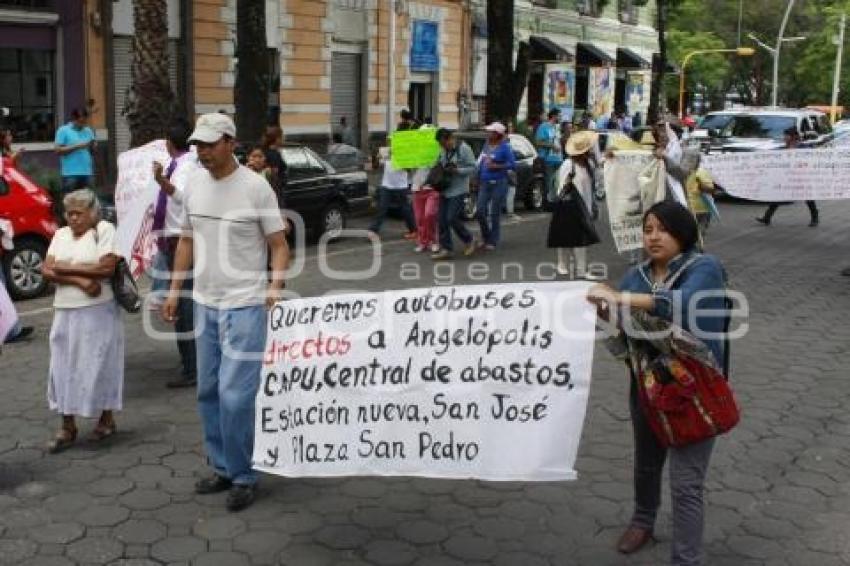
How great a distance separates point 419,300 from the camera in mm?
4277

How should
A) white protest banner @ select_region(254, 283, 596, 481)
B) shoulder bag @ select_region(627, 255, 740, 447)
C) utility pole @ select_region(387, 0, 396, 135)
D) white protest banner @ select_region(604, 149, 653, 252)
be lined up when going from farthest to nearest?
utility pole @ select_region(387, 0, 396, 135) < white protest banner @ select_region(604, 149, 653, 252) < white protest banner @ select_region(254, 283, 596, 481) < shoulder bag @ select_region(627, 255, 740, 447)

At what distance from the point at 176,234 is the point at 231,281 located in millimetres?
2117

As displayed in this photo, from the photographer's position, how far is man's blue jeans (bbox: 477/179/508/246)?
12945mm

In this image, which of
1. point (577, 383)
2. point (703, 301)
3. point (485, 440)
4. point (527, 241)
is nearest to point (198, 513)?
point (485, 440)

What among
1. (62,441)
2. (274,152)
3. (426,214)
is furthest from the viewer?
(426,214)

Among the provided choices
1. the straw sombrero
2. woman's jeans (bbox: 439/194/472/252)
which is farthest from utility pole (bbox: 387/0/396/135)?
the straw sombrero

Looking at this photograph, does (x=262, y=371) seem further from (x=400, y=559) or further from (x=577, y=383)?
(x=577, y=383)

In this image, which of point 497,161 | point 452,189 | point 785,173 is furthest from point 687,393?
point 785,173

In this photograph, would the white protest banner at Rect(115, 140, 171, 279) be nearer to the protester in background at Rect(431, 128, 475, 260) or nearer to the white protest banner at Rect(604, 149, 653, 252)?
the white protest banner at Rect(604, 149, 653, 252)

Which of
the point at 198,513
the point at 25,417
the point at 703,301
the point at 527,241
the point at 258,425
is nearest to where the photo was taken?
the point at 703,301

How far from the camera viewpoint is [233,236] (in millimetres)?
4711

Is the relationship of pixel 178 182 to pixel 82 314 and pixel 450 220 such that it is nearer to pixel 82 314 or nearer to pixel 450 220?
pixel 82 314

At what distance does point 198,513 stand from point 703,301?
102 inches

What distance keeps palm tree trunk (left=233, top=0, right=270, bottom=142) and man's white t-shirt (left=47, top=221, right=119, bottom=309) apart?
9.83 m
